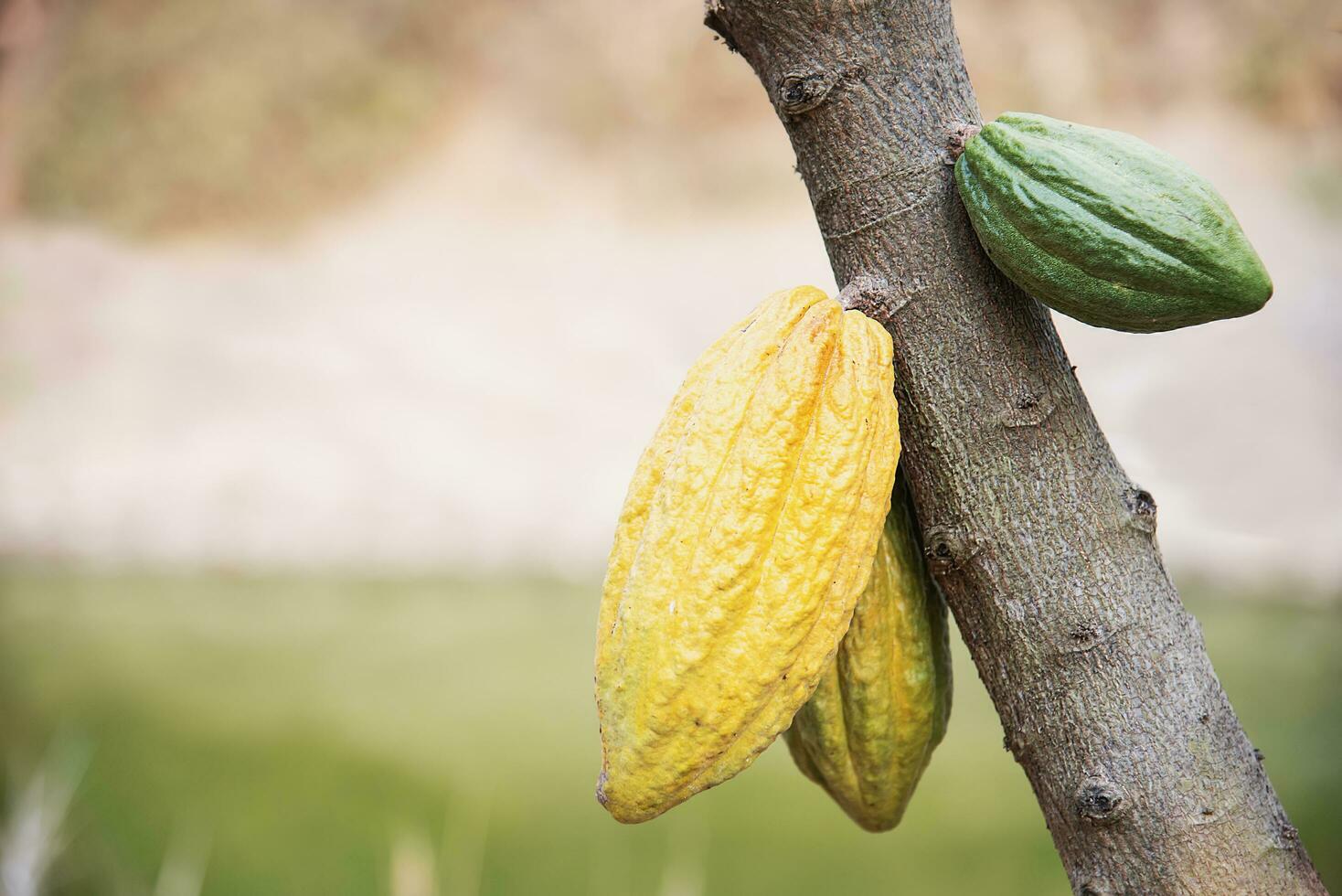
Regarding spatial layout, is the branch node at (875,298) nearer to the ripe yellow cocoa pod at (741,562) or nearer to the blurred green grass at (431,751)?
the ripe yellow cocoa pod at (741,562)

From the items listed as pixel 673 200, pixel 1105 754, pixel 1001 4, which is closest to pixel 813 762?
pixel 1105 754

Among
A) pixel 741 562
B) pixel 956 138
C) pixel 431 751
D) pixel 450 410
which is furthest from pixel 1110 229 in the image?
pixel 450 410

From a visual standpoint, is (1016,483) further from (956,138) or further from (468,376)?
(468,376)

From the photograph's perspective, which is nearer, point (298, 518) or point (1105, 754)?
point (1105, 754)

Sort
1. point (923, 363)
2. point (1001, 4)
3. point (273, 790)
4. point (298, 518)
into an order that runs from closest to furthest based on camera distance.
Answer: point (923, 363), point (273, 790), point (298, 518), point (1001, 4)

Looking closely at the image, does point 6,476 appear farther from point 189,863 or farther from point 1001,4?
point 1001,4

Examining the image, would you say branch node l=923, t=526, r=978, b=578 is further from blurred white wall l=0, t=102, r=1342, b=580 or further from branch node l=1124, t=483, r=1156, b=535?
blurred white wall l=0, t=102, r=1342, b=580

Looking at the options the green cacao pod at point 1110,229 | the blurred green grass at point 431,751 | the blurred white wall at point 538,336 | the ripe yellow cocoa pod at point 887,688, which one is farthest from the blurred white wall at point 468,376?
the green cacao pod at point 1110,229
